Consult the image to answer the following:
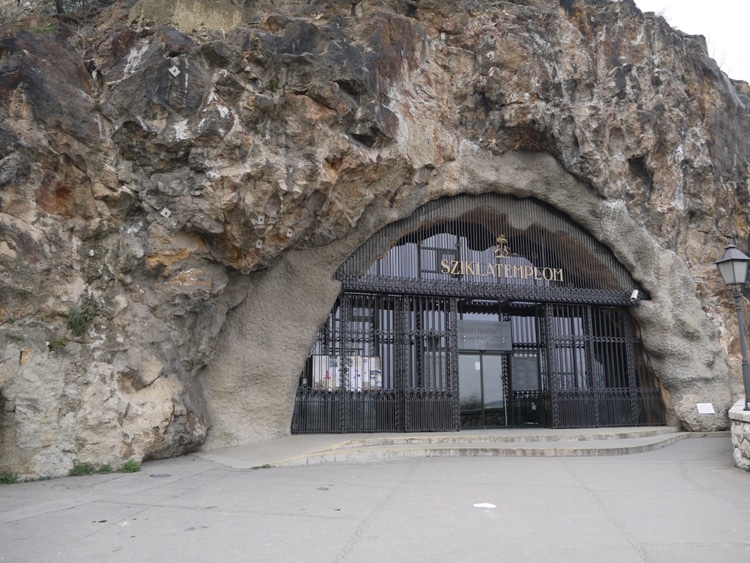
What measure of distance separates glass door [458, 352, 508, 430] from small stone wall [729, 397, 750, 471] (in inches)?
232

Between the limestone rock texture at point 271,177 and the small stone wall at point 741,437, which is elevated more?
the limestone rock texture at point 271,177

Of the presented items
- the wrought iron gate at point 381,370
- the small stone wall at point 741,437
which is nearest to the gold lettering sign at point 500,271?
the wrought iron gate at point 381,370

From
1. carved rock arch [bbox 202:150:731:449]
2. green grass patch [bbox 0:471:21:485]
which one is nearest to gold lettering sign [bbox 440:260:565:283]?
carved rock arch [bbox 202:150:731:449]

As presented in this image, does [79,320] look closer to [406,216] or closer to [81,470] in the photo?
[81,470]

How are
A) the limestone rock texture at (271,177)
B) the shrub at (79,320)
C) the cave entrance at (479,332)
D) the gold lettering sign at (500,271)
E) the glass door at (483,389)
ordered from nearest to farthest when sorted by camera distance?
the shrub at (79,320), the limestone rock texture at (271,177), the cave entrance at (479,332), the gold lettering sign at (500,271), the glass door at (483,389)

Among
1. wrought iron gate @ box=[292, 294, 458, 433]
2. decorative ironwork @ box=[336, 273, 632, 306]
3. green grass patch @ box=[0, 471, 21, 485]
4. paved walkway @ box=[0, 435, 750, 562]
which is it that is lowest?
paved walkway @ box=[0, 435, 750, 562]

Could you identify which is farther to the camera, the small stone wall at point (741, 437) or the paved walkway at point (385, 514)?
the small stone wall at point (741, 437)

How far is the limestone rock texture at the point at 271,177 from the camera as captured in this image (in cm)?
814

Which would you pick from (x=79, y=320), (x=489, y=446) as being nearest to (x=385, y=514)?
(x=489, y=446)

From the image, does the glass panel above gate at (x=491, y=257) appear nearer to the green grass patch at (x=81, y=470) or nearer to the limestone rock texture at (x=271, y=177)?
the limestone rock texture at (x=271, y=177)

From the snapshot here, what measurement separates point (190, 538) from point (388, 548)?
1634 mm

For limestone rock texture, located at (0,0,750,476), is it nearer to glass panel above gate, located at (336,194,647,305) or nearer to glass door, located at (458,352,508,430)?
glass panel above gate, located at (336,194,647,305)

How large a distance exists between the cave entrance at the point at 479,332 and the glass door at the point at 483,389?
0.03 meters

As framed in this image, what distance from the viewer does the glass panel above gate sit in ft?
40.8
